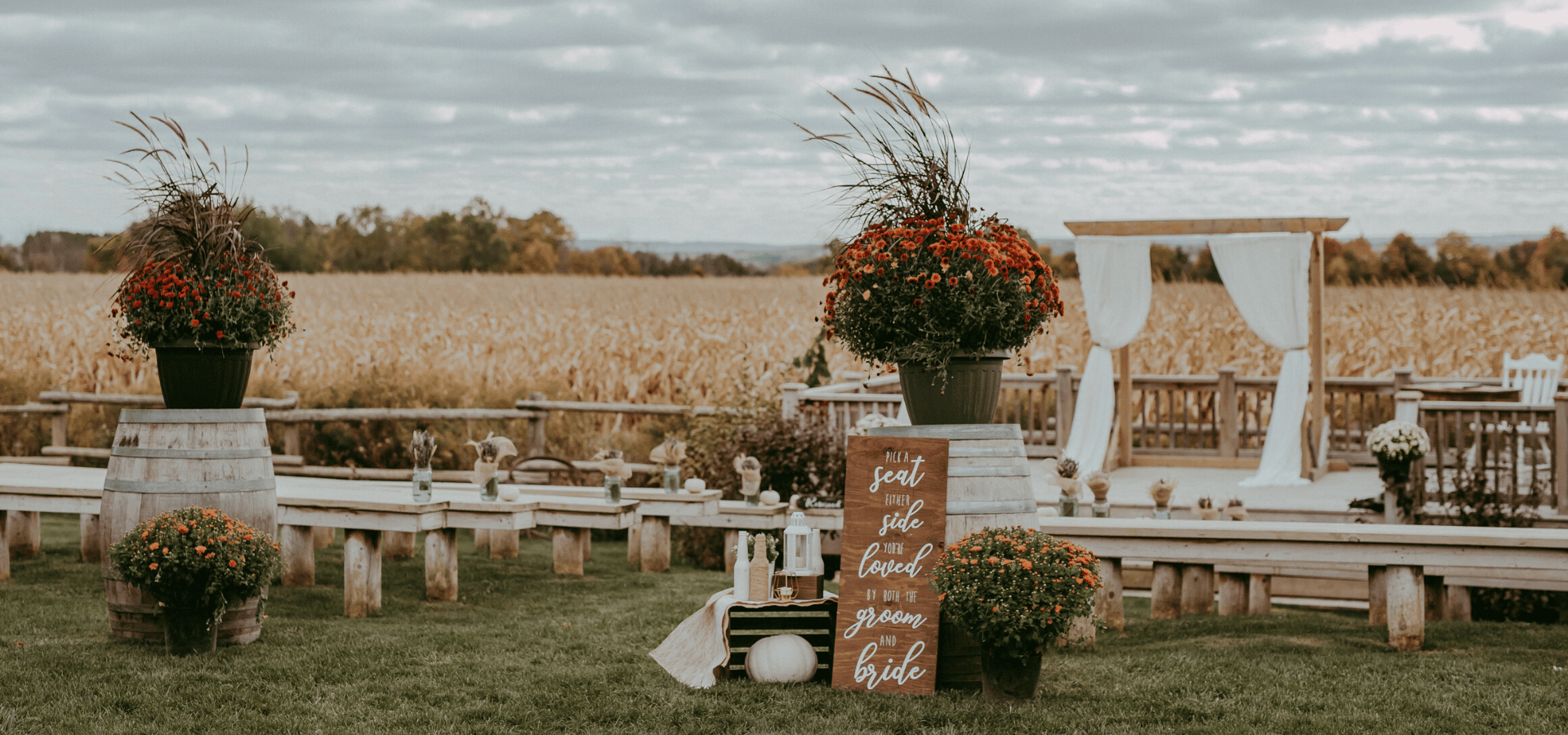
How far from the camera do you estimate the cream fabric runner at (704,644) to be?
5730 millimetres

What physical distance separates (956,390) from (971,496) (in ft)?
1.48

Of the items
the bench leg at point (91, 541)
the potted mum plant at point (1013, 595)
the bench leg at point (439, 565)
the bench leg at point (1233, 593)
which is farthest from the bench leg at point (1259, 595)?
the bench leg at point (91, 541)

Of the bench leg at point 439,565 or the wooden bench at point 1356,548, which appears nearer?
the wooden bench at point 1356,548

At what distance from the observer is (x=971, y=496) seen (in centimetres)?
554

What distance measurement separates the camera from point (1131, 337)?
41.0ft

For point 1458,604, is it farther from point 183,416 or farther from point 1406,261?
point 1406,261

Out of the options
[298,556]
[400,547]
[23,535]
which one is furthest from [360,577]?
[23,535]

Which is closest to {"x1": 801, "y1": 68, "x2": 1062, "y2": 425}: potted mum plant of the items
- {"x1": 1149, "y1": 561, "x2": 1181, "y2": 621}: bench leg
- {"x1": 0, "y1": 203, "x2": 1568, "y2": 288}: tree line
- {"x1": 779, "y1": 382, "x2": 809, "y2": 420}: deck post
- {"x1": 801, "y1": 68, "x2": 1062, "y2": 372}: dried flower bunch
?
{"x1": 801, "y1": 68, "x2": 1062, "y2": 372}: dried flower bunch

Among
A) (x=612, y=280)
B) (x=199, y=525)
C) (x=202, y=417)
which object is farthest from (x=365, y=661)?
(x=612, y=280)

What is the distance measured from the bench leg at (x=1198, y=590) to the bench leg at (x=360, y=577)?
4.94 m

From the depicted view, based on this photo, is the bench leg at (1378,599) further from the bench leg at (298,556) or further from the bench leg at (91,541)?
the bench leg at (91,541)

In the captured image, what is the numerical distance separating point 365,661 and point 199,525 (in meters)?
0.98

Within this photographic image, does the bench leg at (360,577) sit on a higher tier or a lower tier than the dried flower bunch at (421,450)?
lower

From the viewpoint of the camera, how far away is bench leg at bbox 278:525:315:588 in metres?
8.38
